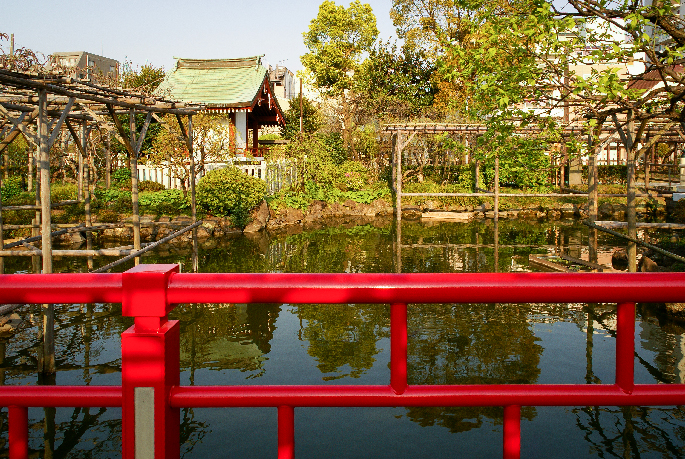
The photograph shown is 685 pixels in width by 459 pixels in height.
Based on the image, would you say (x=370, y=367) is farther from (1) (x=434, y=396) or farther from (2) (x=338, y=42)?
(2) (x=338, y=42)

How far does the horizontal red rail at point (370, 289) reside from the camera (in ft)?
5.88

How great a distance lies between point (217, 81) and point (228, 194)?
10.5m

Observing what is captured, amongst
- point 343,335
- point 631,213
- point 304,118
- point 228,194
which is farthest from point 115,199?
point 304,118

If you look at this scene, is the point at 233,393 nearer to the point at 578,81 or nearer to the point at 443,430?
the point at 443,430

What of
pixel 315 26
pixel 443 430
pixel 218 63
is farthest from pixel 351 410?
pixel 315 26

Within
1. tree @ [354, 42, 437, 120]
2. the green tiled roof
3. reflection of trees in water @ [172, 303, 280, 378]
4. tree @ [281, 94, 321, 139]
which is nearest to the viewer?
reflection of trees in water @ [172, 303, 280, 378]

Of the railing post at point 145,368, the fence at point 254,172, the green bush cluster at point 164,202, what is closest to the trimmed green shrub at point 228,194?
the green bush cluster at point 164,202

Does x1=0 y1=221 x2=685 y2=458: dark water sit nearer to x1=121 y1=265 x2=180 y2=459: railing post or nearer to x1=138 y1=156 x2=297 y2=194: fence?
x1=121 y1=265 x2=180 y2=459: railing post

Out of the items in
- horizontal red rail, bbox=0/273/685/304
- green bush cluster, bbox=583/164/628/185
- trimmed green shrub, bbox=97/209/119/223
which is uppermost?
green bush cluster, bbox=583/164/628/185

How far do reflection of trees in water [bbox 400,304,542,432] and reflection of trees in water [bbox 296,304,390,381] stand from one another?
495 mm

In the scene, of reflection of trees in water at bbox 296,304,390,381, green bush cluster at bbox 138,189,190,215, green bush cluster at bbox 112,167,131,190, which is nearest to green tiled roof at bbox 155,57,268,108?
green bush cluster at bbox 112,167,131,190

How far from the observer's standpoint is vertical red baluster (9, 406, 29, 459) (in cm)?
186

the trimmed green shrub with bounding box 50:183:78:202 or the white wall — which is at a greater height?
the white wall

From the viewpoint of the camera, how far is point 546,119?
6.62 metres
